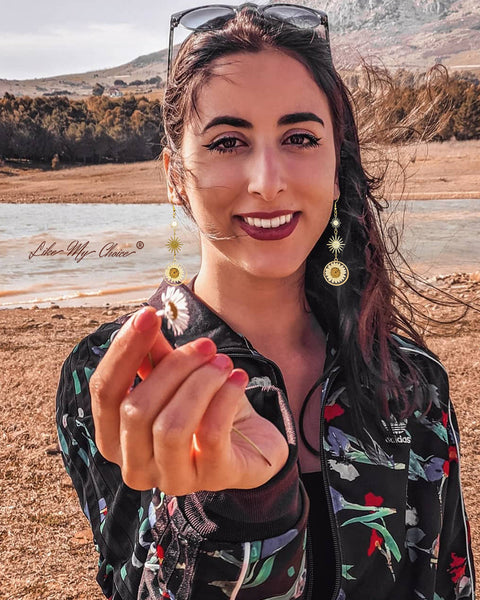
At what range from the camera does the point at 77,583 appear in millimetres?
2633

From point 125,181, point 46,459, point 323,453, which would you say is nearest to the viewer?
point 323,453

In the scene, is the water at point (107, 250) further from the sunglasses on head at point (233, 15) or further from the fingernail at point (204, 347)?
the fingernail at point (204, 347)

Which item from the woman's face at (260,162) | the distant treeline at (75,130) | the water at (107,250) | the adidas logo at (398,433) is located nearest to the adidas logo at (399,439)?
the adidas logo at (398,433)

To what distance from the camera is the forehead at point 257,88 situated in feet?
4.63

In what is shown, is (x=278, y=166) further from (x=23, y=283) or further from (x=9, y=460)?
(x=23, y=283)

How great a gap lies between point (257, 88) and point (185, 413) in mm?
837

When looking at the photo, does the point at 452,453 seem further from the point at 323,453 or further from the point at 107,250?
the point at 107,250

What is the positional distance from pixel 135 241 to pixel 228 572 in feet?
37.2

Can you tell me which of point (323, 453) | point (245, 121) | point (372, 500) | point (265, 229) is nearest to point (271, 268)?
point (265, 229)

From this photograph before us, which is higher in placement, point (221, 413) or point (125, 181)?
point (221, 413)

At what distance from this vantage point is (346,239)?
1.77 m

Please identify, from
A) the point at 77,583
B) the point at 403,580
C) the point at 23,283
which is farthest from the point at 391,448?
the point at 23,283

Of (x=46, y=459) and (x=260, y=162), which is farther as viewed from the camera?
(x=46, y=459)

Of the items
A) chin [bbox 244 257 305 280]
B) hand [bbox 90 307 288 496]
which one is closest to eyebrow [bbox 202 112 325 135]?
chin [bbox 244 257 305 280]
